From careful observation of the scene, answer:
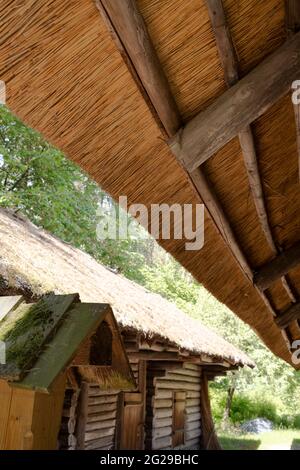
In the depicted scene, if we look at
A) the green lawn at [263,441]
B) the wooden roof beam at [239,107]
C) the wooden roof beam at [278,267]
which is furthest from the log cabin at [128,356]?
the green lawn at [263,441]

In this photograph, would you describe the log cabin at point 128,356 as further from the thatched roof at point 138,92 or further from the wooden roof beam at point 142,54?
the wooden roof beam at point 142,54

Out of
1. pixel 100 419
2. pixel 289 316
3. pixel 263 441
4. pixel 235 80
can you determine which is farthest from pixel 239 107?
pixel 263 441

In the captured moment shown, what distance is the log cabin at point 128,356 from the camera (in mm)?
5074

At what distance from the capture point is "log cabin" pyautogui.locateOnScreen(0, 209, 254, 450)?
5.07 meters

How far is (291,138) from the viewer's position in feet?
7.70

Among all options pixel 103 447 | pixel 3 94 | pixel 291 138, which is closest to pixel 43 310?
pixel 3 94

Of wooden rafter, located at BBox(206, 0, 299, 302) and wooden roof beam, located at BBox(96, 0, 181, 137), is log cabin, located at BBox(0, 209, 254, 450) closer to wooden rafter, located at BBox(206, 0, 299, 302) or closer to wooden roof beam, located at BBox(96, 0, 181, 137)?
wooden rafter, located at BBox(206, 0, 299, 302)

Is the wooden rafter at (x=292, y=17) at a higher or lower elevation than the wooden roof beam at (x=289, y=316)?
higher

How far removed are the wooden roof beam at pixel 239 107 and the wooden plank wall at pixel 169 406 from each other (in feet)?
23.1

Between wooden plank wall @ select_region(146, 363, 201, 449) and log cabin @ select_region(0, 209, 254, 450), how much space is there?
0.02 meters

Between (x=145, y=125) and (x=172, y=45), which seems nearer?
(x=172, y=45)

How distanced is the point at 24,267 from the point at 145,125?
3037mm

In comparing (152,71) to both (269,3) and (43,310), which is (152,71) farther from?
(43,310)

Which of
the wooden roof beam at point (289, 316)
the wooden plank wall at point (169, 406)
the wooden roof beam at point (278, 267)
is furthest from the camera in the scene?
the wooden plank wall at point (169, 406)
